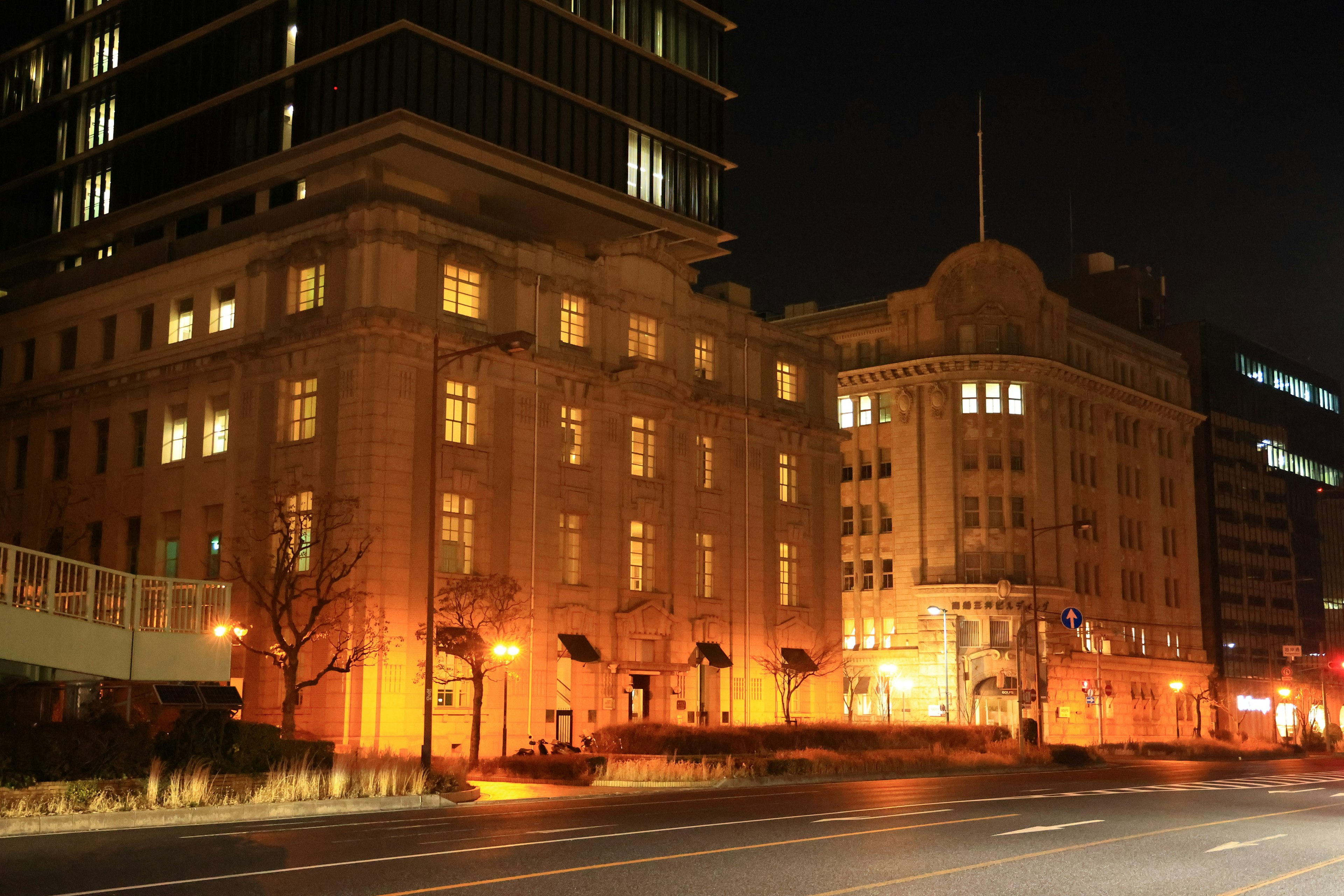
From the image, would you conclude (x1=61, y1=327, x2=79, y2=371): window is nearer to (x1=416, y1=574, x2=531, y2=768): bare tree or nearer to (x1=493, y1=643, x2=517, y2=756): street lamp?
(x1=416, y1=574, x2=531, y2=768): bare tree

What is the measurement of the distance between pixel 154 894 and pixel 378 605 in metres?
35.6

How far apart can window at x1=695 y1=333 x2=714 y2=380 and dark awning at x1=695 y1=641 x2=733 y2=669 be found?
11.5 m

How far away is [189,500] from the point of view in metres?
55.9

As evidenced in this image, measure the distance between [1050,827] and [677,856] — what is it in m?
7.54

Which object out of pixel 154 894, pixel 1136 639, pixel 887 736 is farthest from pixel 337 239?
pixel 1136 639

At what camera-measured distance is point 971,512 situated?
92438 millimetres

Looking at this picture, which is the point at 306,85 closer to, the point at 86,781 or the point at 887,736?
the point at 887,736

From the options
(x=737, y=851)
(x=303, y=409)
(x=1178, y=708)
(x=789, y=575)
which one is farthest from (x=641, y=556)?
(x=1178, y=708)

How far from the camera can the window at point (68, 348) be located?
62969 millimetres

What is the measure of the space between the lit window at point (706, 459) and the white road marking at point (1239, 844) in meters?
42.5

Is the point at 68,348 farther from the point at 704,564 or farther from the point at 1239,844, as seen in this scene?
the point at 1239,844

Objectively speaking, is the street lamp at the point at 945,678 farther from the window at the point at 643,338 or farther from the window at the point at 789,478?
the window at the point at 643,338

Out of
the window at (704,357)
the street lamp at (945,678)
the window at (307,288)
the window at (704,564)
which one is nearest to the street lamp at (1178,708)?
the street lamp at (945,678)

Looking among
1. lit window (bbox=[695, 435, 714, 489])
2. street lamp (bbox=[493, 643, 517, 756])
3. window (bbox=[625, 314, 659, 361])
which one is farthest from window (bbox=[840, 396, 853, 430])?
street lamp (bbox=[493, 643, 517, 756])
